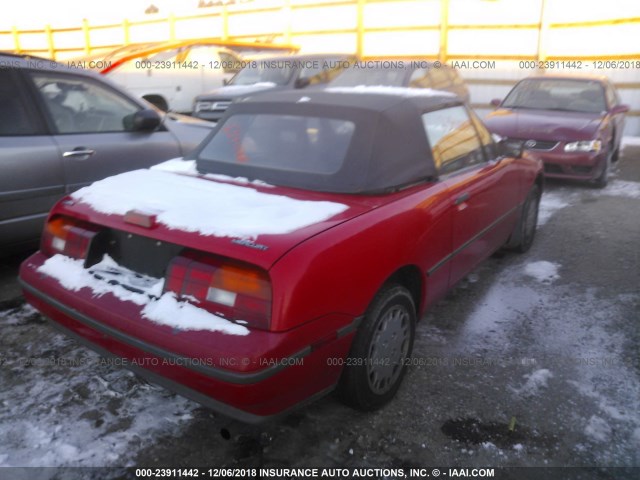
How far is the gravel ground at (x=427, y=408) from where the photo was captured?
2.29 m

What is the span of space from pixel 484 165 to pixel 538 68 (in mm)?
10369

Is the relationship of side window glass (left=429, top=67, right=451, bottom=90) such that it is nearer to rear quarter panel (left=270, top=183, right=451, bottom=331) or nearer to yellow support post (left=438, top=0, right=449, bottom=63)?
yellow support post (left=438, top=0, right=449, bottom=63)

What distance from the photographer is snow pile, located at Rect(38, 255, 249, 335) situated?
6.62 feet

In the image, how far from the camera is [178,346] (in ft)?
6.56

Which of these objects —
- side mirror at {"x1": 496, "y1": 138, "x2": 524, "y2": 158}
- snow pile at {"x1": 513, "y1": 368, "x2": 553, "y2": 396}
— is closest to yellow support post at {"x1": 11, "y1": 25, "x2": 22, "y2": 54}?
side mirror at {"x1": 496, "y1": 138, "x2": 524, "y2": 158}

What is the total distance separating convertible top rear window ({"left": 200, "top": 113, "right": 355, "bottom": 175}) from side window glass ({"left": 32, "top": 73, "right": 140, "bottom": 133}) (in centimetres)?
157

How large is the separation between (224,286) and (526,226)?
340cm

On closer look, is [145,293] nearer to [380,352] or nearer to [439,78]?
[380,352]

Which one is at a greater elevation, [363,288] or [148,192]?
[148,192]

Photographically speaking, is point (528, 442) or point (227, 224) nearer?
point (227, 224)

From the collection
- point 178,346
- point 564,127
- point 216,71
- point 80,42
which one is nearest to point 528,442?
point 178,346

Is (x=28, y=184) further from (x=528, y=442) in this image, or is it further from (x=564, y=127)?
(x=564, y=127)

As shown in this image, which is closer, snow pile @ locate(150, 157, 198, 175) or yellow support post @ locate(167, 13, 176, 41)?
snow pile @ locate(150, 157, 198, 175)

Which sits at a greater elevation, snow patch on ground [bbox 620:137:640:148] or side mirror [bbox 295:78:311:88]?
side mirror [bbox 295:78:311:88]
